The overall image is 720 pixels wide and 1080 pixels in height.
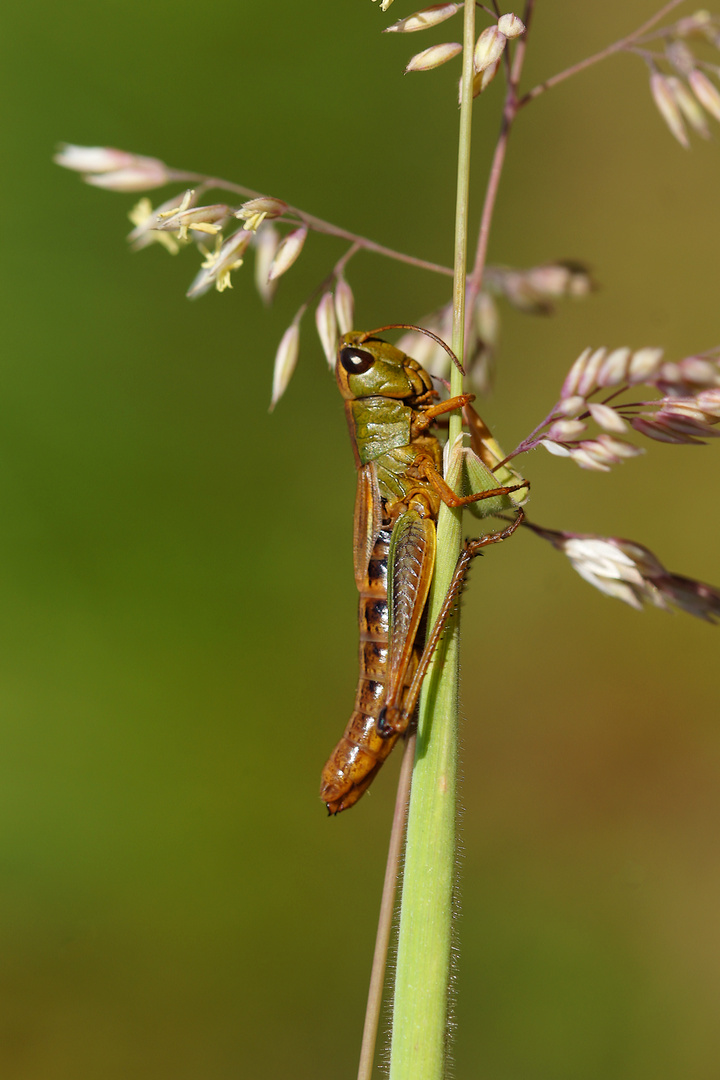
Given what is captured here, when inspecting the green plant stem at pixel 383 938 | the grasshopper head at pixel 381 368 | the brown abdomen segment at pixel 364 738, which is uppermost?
the grasshopper head at pixel 381 368

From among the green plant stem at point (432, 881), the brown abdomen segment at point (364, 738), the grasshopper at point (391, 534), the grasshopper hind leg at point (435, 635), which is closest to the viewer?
the green plant stem at point (432, 881)

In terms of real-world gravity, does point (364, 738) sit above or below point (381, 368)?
below

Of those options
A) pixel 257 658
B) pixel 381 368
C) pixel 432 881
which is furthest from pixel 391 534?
pixel 257 658

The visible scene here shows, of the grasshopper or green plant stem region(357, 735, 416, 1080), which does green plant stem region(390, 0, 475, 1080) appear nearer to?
green plant stem region(357, 735, 416, 1080)

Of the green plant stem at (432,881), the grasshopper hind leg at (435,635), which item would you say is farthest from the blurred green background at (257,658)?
the green plant stem at (432,881)

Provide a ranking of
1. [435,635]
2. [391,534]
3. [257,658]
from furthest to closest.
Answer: [257,658] < [391,534] < [435,635]

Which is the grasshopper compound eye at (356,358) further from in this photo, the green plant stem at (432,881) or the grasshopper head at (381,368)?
the green plant stem at (432,881)

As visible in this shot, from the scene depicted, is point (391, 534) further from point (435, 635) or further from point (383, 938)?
point (383, 938)

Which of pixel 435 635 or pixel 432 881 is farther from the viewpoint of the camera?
pixel 435 635

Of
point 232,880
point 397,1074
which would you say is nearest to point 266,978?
point 232,880
